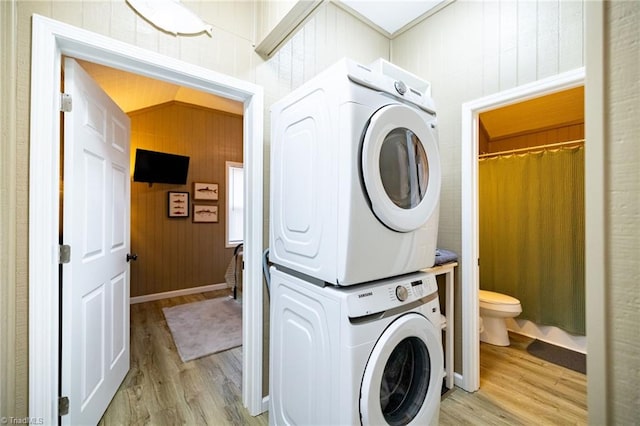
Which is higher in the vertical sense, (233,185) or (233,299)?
(233,185)

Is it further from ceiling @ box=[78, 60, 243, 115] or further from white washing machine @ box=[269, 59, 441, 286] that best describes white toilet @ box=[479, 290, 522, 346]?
ceiling @ box=[78, 60, 243, 115]

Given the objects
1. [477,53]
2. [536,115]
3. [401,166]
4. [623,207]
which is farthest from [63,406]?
[536,115]

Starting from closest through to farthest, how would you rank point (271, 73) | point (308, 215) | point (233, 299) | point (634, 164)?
point (634, 164)
point (308, 215)
point (271, 73)
point (233, 299)

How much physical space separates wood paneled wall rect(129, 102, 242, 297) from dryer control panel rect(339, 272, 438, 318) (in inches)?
154

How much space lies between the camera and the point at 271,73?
181 centimetres

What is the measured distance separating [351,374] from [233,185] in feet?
14.2

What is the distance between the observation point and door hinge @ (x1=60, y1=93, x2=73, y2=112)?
1292 mm

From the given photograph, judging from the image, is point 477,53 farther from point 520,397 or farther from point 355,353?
point 520,397

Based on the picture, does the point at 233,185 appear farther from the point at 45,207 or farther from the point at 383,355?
the point at 383,355

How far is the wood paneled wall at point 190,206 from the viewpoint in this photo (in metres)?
3.88

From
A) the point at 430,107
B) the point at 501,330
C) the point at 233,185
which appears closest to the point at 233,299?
the point at 233,185

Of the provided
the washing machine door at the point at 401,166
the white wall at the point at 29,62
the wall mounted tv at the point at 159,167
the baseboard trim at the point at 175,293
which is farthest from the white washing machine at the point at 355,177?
the baseboard trim at the point at 175,293

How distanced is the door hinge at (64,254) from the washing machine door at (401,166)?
4.79 feet

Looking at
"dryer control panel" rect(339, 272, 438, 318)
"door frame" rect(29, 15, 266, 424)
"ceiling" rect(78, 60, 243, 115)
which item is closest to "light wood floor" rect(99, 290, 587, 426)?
"door frame" rect(29, 15, 266, 424)
